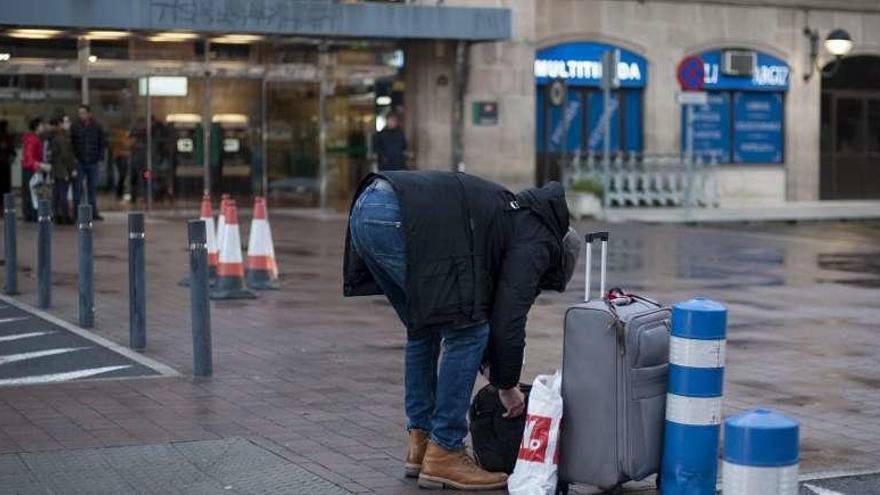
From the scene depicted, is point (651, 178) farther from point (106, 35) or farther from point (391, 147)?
point (106, 35)

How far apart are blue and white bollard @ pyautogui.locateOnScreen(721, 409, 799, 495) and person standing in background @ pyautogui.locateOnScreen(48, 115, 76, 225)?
63.3 feet

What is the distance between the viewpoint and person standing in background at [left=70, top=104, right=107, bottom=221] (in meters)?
23.2

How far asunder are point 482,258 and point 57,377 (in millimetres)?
4093

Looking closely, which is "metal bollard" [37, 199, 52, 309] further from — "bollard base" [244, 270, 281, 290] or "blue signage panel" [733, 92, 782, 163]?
"blue signage panel" [733, 92, 782, 163]

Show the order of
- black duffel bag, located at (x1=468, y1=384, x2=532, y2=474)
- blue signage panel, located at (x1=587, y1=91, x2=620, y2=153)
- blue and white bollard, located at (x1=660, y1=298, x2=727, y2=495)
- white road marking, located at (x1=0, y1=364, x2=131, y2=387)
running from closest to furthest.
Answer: blue and white bollard, located at (x1=660, y1=298, x2=727, y2=495)
black duffel bag, located at (x1=468, y1=384, x2=532, y2=474)
white road marking, located at (x1=0, y1=364, x2=131, y2=387)
blue signage panel, located at (x1=587, y1=91, x2=620, y2=153)

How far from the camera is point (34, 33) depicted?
83.2 ft

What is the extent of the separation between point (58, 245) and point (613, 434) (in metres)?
14.4

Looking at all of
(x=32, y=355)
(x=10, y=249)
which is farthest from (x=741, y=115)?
(x=32, y=355)

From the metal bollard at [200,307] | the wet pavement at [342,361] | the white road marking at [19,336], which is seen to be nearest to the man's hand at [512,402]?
the wet pavement at [342,361]

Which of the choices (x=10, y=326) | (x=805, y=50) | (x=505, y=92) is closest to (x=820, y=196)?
(x=805, y=50)

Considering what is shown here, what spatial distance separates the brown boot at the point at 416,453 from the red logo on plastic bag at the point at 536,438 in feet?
2.08

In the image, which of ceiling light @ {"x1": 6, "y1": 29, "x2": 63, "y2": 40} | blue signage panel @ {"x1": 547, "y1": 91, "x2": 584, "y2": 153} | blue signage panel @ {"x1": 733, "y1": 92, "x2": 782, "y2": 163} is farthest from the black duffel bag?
blue signage panel @ {"x1": 733, "y1": 92, "x2": 782, "y2": 163}

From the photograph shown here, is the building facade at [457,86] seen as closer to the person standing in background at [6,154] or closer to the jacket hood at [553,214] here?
the person standing in background at [6,154]

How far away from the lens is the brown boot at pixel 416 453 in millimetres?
6789
